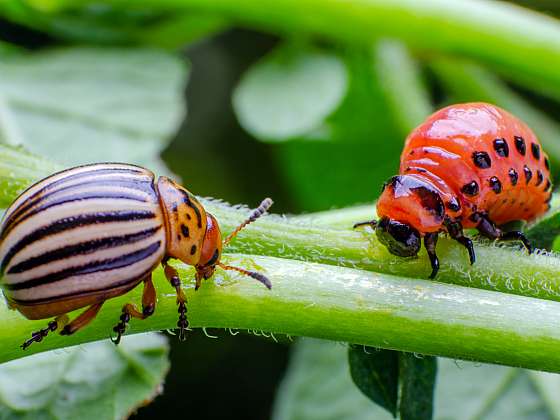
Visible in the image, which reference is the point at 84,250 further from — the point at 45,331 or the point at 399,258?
the point at 399,258

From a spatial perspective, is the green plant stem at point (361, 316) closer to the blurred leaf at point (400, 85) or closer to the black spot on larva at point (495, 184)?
the black spot on larva at point (495, 184)

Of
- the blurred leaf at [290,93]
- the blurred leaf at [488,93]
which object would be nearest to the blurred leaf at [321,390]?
the blurred leaf at [290,93]

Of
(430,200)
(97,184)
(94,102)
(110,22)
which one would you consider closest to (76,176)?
(97,184)

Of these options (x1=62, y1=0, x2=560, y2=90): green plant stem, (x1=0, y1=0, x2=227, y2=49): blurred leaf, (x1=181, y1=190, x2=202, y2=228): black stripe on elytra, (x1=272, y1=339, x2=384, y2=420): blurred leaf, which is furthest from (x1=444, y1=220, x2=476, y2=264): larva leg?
(x1=0, y1=0, x2=227, y2=49): blurred leaf

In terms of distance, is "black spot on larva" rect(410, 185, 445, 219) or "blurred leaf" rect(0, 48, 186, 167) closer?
"black spot on larva" rect(410, 185, 445, 219)

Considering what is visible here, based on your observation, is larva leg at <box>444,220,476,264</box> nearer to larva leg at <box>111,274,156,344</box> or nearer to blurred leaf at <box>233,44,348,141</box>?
larva leg at <box>111,274,156,344</box>

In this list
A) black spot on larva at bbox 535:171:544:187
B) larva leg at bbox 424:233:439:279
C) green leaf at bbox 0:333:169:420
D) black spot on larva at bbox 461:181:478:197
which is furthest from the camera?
green leaf at bbox 0:333:169:420

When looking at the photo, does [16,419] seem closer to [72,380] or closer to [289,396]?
[72,380]
